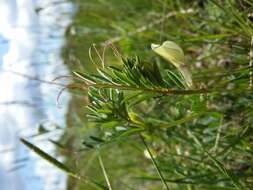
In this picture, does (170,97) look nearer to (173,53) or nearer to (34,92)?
(173,53)

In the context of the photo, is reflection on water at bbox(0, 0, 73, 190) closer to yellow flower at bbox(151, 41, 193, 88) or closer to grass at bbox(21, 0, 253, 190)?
grass at bbox(21, 0, 253, 190)

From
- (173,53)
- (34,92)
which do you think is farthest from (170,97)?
(34,92)

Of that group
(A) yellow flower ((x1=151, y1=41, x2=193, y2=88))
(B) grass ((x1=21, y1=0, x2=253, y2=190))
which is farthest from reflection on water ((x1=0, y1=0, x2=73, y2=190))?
(A) yellow flower ((x1=151, y1=41, x2=193, y2=88))

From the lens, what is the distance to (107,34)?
1233 mm

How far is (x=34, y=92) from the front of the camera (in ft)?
4.25

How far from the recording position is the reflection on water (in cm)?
103

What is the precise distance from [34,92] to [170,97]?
679mm

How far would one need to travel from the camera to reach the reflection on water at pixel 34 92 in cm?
103

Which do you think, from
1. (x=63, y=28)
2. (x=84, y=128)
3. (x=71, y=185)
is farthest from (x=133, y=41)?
(x=71, y=185)

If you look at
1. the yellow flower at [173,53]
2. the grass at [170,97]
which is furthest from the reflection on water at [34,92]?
the yellow flower at [173,53]

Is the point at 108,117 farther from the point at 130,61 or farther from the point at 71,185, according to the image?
the point at 71,185

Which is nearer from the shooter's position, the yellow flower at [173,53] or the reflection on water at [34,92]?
the yellow flower at [173,53]

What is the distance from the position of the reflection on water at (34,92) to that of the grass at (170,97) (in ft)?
0.16

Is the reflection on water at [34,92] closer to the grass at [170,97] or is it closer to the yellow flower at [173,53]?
the grass at [170,97]
